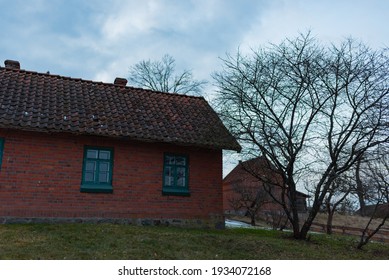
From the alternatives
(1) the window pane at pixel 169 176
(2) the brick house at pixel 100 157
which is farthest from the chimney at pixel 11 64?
(1) the window pane at pixel 169 176

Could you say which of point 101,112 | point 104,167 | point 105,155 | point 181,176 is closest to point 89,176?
point 104,167

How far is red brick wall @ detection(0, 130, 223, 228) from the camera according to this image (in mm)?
11742

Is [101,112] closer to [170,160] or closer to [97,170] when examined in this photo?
[97,170]

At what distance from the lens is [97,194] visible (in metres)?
12.6

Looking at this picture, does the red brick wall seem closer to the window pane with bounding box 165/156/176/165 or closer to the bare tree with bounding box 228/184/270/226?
the window pane with bounding box 165/156/176/165

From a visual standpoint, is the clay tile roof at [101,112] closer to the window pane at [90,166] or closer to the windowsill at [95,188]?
the window pane at [90,166]

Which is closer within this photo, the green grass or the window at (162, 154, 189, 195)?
the green grass

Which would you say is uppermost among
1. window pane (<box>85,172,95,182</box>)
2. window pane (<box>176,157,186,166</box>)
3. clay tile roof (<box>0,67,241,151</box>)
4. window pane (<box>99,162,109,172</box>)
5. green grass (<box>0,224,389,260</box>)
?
clay tile roof (<box>0,67,241,151</box>)

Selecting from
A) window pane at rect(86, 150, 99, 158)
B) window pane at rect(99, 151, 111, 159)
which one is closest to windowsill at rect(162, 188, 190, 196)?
window pane at rect(99, 151, 111, 159)

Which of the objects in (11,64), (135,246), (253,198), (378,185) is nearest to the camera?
(135,246)

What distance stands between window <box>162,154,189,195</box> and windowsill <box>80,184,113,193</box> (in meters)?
2.02

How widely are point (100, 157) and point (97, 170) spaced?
470mm

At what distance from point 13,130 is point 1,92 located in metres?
1.95

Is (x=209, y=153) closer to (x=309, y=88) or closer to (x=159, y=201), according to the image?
(x=159, y=201)
